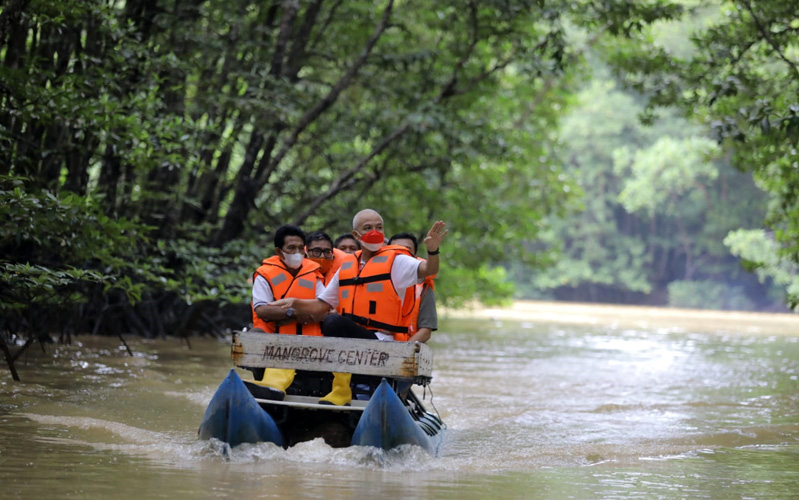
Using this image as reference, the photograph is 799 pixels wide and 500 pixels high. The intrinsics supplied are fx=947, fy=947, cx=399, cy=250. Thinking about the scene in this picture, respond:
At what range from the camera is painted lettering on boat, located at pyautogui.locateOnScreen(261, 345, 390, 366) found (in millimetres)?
5906

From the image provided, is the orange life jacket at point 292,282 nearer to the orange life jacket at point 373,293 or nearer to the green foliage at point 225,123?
the orange life jacket at point 373,293

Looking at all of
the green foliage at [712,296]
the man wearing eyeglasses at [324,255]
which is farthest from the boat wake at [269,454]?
the green foliage at [712,296]

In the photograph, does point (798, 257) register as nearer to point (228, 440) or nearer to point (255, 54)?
point (255, 54)

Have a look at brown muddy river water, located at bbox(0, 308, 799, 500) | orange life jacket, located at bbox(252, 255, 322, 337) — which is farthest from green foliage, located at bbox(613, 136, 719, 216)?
orange life jacket, located at bbox(252, 255, 322, 337)

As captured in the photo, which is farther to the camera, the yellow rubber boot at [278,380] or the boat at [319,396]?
the yellow rubber boot at [278,380]

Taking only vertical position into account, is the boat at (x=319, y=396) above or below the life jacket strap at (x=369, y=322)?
below

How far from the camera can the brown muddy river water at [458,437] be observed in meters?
5.38

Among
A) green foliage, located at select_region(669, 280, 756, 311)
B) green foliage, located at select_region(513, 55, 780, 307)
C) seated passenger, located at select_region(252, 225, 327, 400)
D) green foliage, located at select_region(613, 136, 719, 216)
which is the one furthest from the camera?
green foliage, located at select_region(669, 280, 756, 311)

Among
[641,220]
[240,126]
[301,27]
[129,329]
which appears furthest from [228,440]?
[641,220]

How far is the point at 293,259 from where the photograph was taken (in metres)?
6.45

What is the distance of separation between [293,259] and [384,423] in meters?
1.38

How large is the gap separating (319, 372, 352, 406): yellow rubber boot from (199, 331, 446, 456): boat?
0.05m

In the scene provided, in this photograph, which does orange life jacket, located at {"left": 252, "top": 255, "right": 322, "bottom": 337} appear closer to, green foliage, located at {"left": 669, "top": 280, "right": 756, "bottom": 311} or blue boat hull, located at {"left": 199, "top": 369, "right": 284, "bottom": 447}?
blue boat hull, located at {"left": 199, "top": 369, "right": 284, "bottom": 447}

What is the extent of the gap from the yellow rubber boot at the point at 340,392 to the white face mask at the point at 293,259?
33.8 inches
